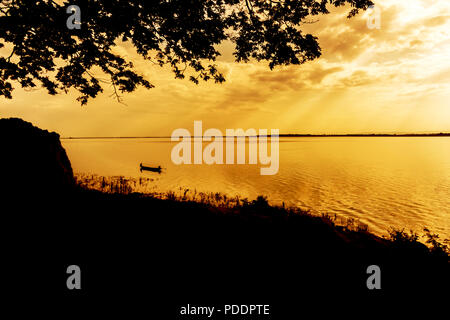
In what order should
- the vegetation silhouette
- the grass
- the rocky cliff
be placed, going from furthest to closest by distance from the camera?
1. the grass
2. the rocky cliff
3. the vegetation silhouette

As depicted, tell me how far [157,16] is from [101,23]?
203 centimetres

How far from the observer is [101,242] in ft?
17.1

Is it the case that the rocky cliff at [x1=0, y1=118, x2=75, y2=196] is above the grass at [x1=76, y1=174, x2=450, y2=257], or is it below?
above

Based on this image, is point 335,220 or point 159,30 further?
point 335,220

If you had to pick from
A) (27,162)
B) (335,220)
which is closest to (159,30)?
(27,162)

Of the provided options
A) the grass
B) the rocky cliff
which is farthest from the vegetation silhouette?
the grass

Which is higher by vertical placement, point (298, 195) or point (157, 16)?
point (157, 16)

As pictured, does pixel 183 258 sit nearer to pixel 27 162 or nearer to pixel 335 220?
pixel 27 162

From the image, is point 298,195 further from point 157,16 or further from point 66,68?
point 66,68

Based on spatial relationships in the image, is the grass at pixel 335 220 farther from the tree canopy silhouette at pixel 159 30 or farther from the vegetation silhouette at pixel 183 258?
the tree canopy silhouette at pixel 159 30

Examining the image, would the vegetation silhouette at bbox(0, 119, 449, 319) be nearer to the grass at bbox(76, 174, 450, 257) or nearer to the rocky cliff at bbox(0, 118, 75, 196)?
the rocky cliff at bbox(0, 118, 75, 196)
